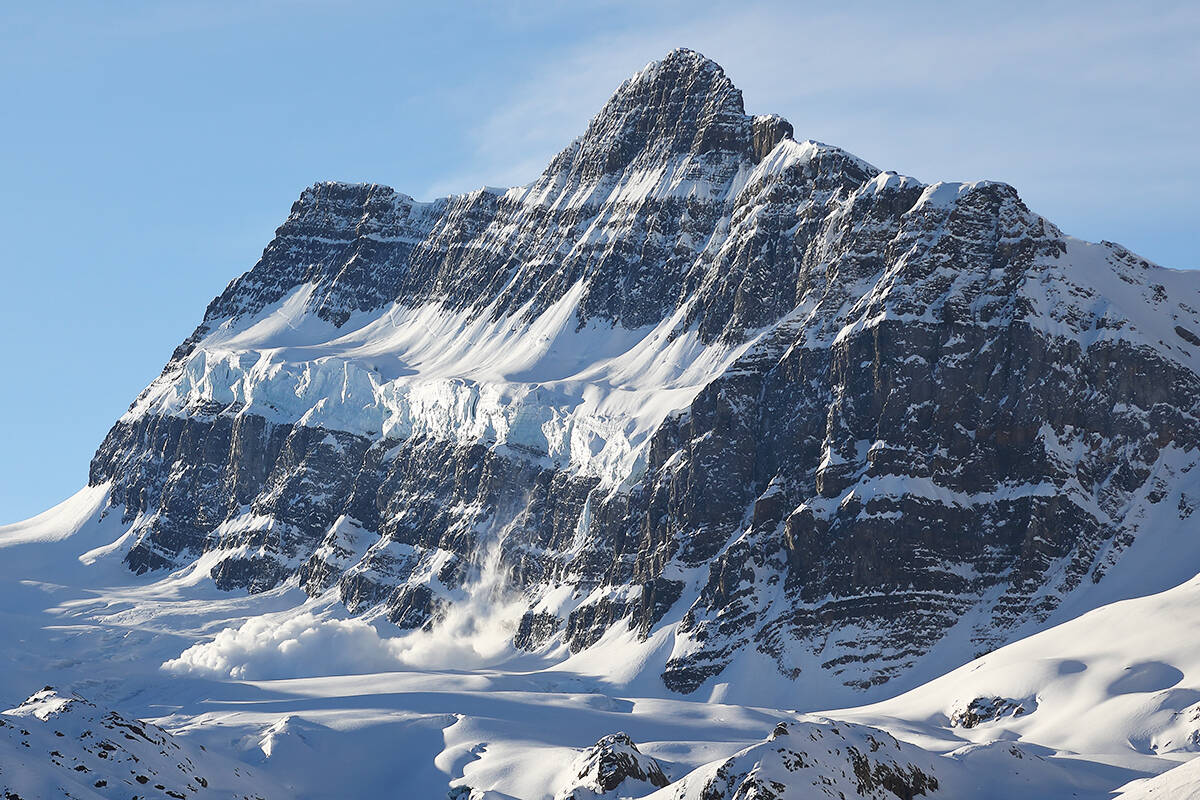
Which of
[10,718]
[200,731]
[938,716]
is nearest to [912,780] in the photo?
[10,718]

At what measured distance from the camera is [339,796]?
160250 millimetres

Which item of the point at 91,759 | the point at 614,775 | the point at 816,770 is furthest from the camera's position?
the point at 614,775

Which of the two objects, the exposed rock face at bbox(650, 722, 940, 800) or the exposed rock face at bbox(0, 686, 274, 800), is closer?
the exposed rock face at bbox(650, 722, 940, 800)

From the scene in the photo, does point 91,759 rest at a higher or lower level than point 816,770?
higher

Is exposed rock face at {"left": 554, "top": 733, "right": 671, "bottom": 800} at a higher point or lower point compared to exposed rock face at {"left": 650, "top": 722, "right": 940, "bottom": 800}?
lower

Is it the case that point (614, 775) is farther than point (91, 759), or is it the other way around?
point (614, 775)

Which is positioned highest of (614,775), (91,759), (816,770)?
(91,759)

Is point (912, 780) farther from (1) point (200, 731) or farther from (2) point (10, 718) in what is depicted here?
(1) point (200, 731)

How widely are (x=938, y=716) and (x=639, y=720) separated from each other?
35.3 meters

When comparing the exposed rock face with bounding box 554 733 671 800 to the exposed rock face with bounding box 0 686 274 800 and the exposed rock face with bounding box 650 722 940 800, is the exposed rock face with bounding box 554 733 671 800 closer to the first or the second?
the exposed rock face with bounding box 650 722 940 800

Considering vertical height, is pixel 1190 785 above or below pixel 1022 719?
above

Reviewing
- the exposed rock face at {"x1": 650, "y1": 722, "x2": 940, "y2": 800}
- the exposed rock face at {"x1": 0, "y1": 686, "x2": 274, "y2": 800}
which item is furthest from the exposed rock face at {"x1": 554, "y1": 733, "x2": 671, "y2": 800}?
the exposed rock face at {"x1": 0, "y1": 686, "x2": 274, "y2": 800}

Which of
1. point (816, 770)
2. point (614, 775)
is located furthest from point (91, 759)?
point (816, 770)

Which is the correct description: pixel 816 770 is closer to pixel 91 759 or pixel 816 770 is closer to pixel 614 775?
pixel 614 775
